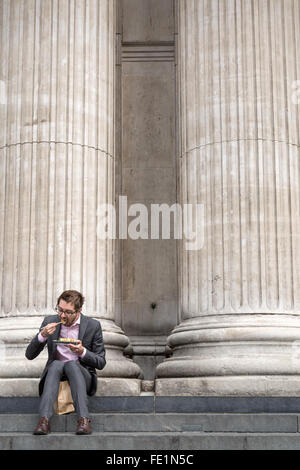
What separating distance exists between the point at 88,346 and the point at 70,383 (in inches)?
38.2

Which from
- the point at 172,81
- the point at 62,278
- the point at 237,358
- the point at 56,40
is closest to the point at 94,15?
the point at 56,40

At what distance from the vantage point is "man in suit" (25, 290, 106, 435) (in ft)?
40.5

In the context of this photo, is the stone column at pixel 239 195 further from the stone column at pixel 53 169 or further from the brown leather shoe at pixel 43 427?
the brown leather shoe at pixel 43 427

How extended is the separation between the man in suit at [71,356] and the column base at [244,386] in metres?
2.20

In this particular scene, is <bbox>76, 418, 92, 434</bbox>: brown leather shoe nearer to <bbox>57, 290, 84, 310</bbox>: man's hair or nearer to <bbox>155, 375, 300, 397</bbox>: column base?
<bbox>57, 290, 84, 310</bbox>: man's hair

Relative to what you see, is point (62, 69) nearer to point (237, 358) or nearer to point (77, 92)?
point (77, 92)

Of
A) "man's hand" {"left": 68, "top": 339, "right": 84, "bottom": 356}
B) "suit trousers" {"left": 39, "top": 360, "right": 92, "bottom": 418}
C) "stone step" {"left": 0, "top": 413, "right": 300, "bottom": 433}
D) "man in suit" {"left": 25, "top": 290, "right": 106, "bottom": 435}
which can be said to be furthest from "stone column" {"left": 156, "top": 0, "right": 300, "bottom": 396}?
"suit trousers" {"left": 39, "top": 360, "right": 92, "bottom": 418}

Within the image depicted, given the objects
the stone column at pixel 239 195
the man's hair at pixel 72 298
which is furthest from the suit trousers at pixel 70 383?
the stone column at pixel 239 195

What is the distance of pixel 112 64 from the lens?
57.7ft

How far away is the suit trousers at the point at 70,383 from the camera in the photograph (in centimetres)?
1229

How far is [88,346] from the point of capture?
13.5 metres

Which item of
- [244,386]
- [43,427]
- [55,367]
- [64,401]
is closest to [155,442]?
[43,427]

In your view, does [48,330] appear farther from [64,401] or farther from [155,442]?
[155,442]

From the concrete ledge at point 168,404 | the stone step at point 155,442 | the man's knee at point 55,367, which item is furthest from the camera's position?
the concrete ledge at point 168,404
